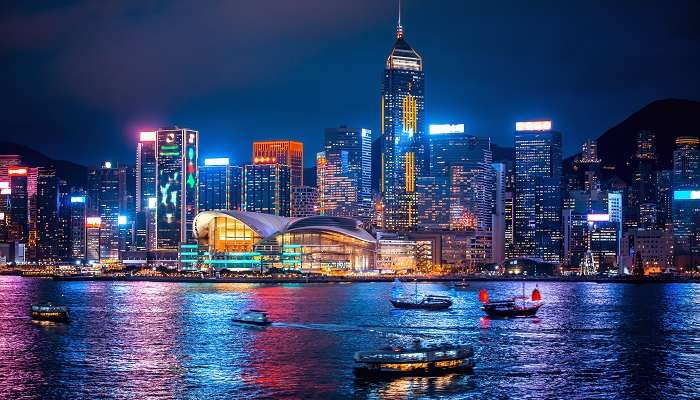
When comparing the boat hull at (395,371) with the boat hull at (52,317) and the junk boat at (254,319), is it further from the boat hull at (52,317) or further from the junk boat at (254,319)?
the boat hull at (52,317)

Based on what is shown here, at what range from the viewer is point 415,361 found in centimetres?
5516

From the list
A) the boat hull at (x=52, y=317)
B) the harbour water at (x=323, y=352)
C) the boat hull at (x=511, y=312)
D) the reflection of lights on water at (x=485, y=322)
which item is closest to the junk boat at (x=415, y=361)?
the harbour water at (x=323, y=352)

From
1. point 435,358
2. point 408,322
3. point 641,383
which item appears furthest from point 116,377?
point 408,322

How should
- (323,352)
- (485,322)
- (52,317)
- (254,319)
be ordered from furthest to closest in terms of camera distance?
(52,317) < (485,322) < (254,319) < (323,352)

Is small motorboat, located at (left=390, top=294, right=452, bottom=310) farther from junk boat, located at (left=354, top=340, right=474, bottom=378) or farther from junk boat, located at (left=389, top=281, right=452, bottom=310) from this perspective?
junk boat, located at (left=354, top=340, right=474, bottom=378)

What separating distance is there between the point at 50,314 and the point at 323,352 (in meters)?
39.0

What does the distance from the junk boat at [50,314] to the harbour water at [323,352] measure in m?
1.21

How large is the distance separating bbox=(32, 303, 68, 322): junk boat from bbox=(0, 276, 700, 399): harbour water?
3.97 ft

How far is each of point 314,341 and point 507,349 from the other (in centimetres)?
1447

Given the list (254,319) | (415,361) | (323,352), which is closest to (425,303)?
A: (254,319)

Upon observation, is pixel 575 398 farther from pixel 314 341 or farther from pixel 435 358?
pixel 314 341

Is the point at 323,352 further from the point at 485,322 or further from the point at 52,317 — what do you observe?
the point at 52,317

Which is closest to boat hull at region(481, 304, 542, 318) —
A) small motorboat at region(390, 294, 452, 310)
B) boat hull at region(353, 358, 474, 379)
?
small motorboat at region(390, 294, 452, 310)

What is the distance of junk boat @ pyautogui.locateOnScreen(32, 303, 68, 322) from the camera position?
91750mm
